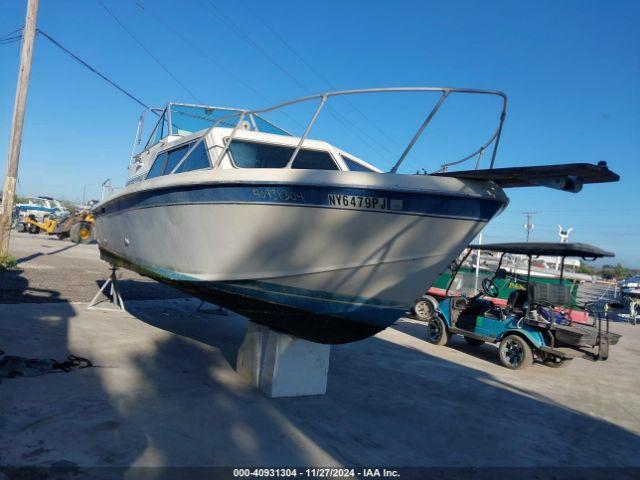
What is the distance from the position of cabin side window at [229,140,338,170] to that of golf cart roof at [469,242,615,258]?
4.49 meters

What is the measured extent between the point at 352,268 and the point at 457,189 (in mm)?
1032

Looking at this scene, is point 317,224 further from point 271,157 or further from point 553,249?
point 553,249

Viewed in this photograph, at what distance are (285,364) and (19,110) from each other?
9.72 meters

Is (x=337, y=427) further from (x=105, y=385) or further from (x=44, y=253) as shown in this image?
(x=44, y=253)

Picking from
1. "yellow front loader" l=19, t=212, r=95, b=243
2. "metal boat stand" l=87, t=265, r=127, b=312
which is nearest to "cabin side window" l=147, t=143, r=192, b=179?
"metal boat stand" l=87, t=265, r=127, b=312

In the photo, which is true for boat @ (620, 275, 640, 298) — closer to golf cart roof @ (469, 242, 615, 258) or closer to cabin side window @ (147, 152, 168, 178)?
golf cart roof @ (469, 242, 615, 258)

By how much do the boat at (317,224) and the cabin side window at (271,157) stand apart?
0.04 feet

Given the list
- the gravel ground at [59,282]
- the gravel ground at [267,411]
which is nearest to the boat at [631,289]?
the gravel ground at [267,411]

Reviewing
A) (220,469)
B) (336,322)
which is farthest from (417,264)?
(220,469)

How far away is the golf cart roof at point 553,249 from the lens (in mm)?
6922

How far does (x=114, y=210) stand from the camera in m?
6.19

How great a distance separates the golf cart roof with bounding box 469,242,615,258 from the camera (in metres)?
6.92

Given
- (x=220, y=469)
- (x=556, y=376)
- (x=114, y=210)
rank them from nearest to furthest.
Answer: (x=220, y=469)
(x=114, y=210)
(x=556, y=376)

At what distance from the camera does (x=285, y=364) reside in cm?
450
